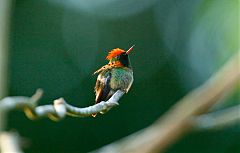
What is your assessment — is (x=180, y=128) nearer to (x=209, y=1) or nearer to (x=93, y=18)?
(x=209, y=1)

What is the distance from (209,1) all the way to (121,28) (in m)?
1.60

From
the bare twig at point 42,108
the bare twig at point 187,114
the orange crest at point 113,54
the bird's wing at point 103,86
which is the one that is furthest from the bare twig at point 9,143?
the orange crest at point 113,54

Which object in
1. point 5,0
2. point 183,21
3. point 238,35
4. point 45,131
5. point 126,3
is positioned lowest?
point 5,0

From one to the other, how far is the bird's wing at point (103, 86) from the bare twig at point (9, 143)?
19 cm

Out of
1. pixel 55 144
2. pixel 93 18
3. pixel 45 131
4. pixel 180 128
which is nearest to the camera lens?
pixel 180 128

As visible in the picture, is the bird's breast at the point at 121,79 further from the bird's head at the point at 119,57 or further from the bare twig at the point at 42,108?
the bare twig at the point at 42,108

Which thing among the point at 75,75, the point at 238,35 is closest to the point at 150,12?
the point at 75,75

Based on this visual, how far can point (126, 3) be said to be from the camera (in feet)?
13.9

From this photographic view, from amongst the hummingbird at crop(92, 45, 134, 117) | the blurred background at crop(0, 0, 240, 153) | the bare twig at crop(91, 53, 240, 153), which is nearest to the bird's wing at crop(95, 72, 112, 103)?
the hummingbird at crop(92, 45, 134, 117)

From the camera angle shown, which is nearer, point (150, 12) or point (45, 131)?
point (45, 131)

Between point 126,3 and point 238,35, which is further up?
point 126,3

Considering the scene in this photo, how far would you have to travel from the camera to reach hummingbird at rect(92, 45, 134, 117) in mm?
1027

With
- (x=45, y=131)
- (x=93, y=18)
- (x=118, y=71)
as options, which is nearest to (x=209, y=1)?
(x=45, y=131)

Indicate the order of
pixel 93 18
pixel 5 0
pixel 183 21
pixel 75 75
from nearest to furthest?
pixel 5 0, pixel 75 75, pixel 183 21, pixel 93 18
